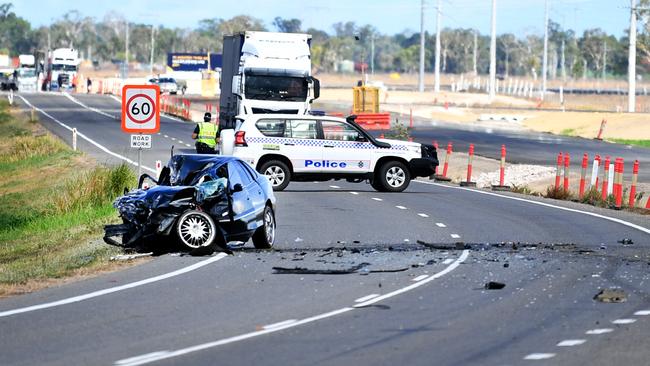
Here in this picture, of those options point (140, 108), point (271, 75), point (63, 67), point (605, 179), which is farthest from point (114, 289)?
point (63, 67)

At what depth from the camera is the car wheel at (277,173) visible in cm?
3213

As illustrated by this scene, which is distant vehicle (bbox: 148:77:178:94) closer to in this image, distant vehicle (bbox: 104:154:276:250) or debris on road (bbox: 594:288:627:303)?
distant vehicle (bbox: 104:154:276:250)

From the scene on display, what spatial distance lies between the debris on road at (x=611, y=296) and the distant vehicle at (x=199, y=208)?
20.1 feet

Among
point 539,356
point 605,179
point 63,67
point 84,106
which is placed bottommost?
Answer: point 84,106

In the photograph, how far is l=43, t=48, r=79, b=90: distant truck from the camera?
120 m

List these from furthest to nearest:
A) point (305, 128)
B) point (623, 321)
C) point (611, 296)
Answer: point (305, 128), point (611, 296), point (623, 321)

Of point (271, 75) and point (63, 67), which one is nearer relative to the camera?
point (271, 75)

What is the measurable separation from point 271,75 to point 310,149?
535 inches

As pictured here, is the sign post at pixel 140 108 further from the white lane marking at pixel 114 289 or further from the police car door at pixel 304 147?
the police car door at pixel 304 147

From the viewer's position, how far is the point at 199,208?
19.1m

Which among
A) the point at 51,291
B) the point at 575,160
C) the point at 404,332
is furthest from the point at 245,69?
the point at 404,332

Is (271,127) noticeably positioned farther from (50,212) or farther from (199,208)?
(199,208)

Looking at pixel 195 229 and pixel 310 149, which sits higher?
pixel 310 149

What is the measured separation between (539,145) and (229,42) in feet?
66.6
